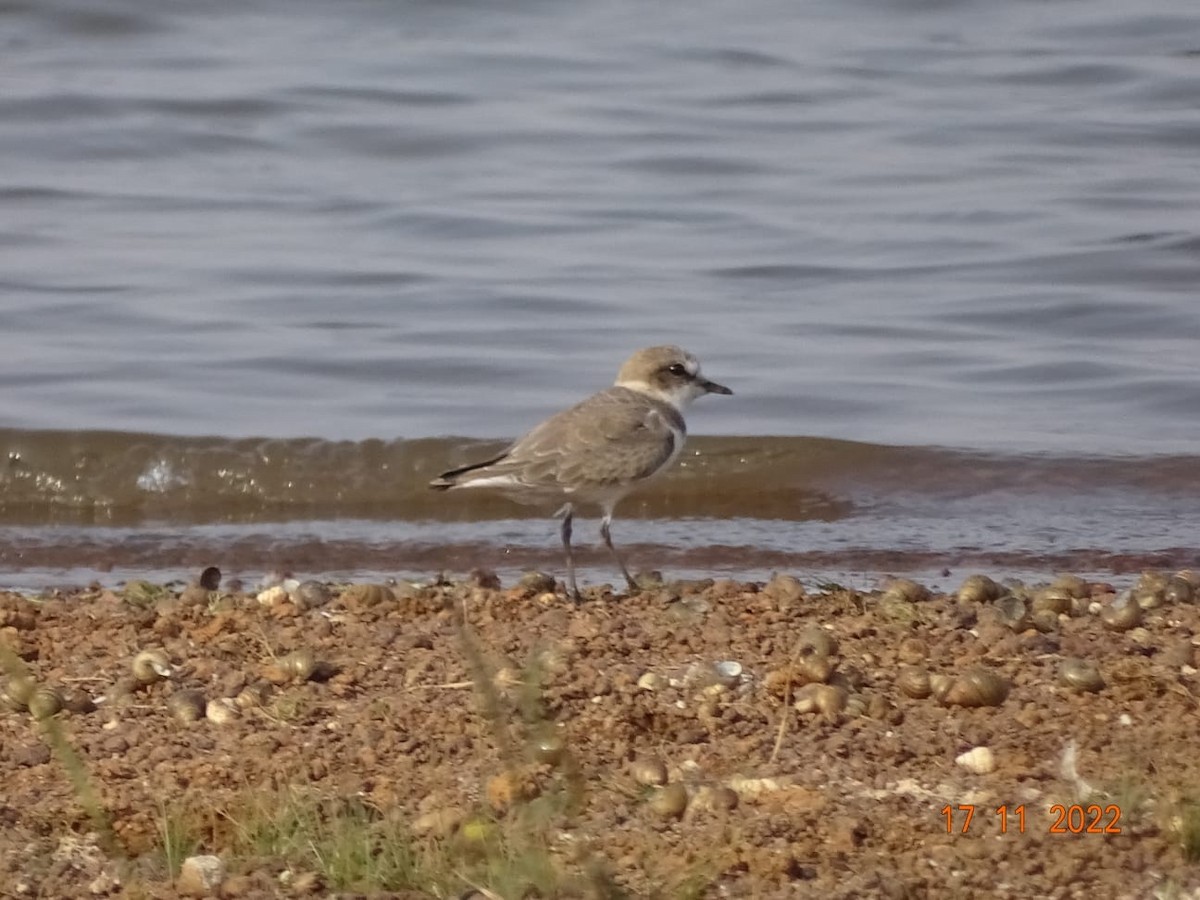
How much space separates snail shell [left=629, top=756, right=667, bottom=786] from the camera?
449cm

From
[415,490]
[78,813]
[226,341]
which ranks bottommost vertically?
[78,813]

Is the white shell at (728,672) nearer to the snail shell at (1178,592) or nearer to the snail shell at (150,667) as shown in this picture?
the snail shell at (150,667)

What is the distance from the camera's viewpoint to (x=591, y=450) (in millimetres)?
7035

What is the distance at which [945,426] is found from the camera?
9.74 m

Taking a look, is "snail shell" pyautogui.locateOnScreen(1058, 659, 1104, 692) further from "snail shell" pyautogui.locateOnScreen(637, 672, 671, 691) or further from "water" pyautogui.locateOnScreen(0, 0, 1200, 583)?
"water" pyautogui.locateOnScreen(0, 0, 1200, 583)

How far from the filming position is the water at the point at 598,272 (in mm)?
9031

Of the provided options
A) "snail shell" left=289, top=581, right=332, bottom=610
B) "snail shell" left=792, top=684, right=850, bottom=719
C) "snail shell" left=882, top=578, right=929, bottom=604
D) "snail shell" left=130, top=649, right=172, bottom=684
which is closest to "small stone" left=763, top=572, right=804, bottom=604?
"snail shell" left=882, top=578, right=929, bottom=604

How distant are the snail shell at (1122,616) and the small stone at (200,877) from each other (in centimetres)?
290

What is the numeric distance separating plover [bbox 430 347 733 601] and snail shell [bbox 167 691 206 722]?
189cm

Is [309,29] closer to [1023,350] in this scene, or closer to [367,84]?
[367,84]

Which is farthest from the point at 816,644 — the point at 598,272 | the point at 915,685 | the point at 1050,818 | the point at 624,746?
the point at 598,272

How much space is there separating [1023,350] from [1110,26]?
28.3 ft

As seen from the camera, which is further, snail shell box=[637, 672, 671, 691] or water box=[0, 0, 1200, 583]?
water box=[0, 0, 1200, 583]

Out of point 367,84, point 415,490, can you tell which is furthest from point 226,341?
point 367,84
